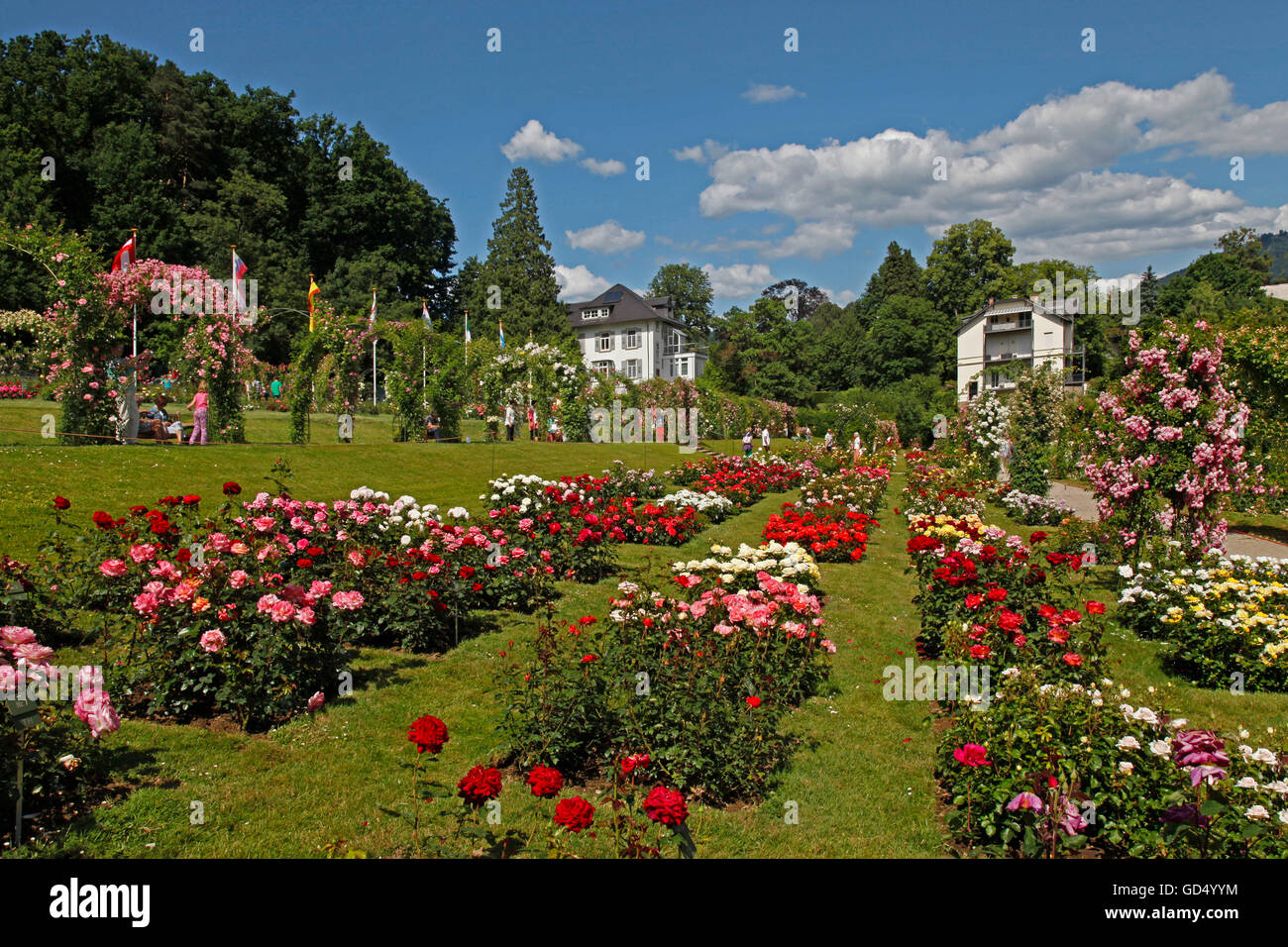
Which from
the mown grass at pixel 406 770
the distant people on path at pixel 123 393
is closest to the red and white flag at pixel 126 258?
the distant people on path at pixel 123 393

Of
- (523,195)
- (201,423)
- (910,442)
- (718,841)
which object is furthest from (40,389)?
(523,195)

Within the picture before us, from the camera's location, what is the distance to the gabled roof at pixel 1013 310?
55469 mm

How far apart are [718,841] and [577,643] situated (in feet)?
5.42

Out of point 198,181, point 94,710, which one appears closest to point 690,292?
point 198,181

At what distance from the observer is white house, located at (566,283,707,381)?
61281mm

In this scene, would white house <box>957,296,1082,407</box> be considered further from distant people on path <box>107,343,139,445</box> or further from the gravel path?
distant people on path <box>107,343,139,445</box>

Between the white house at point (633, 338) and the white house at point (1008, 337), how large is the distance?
67.7 ft

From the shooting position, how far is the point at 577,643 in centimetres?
524

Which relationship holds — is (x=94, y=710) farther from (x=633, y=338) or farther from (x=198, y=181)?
(x=633, y=338)

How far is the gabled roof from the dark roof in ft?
73.1

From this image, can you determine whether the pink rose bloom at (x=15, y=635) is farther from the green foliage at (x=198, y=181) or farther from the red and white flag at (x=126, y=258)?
the green foliage at (x=198, y=181)

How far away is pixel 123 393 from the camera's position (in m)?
14.5

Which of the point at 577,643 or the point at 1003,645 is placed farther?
the point at 1003,645
